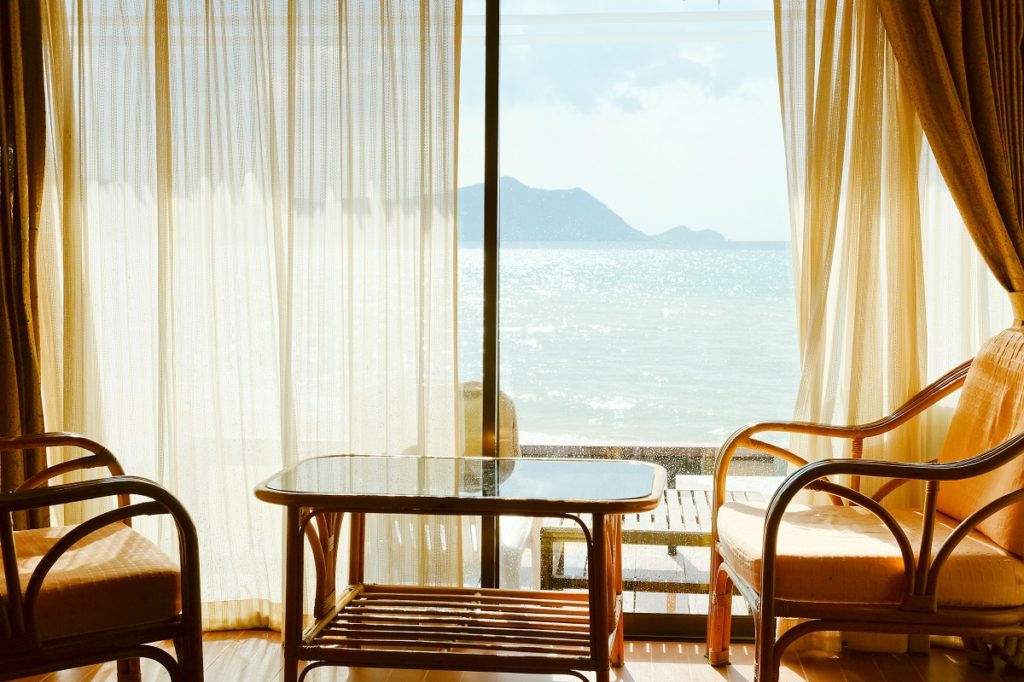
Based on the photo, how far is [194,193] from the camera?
2.88 meters

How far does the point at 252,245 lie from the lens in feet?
9.49

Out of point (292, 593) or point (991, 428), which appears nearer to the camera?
point (292, 593)

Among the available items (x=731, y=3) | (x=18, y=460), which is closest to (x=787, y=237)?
(x=731, y=3)

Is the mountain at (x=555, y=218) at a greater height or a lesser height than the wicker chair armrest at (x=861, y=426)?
greater

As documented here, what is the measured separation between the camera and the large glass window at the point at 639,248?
288cm

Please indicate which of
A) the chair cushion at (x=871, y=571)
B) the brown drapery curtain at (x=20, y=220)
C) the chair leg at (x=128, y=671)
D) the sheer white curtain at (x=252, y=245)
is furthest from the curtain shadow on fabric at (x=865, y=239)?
the brown drapery curtain at (x=20, y=220)

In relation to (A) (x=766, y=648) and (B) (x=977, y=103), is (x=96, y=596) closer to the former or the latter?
(A) (x=766, y=648)

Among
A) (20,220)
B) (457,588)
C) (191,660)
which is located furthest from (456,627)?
(20,220)

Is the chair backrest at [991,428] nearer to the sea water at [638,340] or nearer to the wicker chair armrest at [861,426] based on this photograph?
the wicker chair armrest at [861,426]

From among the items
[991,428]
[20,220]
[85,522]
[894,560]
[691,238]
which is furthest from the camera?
[691,238]

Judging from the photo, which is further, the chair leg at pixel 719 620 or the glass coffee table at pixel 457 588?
the chair leg at pixel 719 620

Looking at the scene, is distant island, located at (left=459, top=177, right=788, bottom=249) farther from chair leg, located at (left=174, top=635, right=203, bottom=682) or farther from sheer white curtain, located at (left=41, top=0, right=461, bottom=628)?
chair leg, located at (left=174, top=635, right=203, bottom=682)

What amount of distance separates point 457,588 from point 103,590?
963 mm

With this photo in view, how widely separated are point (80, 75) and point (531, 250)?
1418 mm
